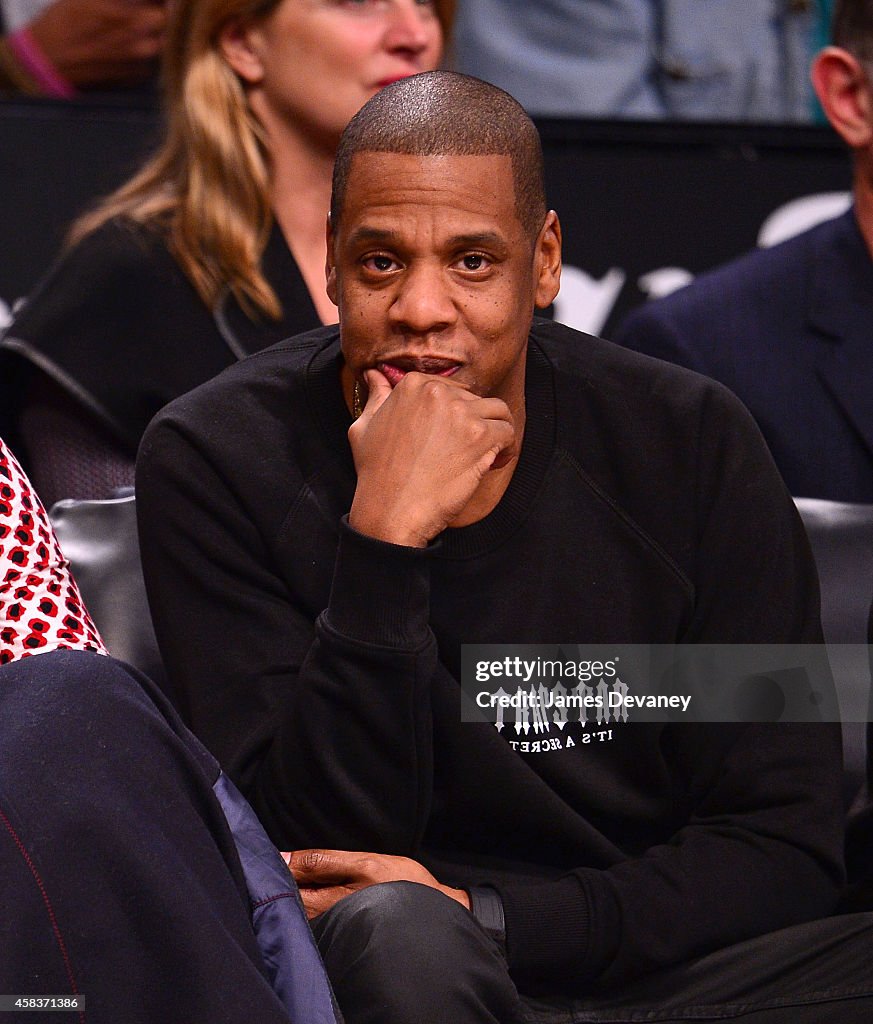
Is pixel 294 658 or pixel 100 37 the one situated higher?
pixel 100 37

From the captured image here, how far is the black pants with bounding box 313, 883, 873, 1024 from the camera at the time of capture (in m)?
1.47

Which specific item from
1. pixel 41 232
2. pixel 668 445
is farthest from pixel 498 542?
pixel 41 232

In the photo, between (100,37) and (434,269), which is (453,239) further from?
(100,37)

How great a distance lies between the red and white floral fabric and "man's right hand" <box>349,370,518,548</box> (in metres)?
0.31

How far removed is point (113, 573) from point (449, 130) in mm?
733

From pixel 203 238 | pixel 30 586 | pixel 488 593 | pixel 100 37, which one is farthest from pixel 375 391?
pixel 100 37

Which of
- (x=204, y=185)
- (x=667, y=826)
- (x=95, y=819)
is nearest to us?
(x=95, y=819)

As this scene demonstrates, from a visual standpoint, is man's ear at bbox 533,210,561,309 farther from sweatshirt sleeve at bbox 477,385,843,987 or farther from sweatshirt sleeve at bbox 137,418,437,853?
sweatshirt sleeve at bbox 137,418,437,853

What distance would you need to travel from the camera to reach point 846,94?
8.85 ft

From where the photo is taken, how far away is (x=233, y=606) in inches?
71.0

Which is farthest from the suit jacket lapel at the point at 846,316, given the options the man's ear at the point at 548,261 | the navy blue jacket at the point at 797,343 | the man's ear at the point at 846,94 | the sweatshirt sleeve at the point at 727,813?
the man's ear at the point at 548,261

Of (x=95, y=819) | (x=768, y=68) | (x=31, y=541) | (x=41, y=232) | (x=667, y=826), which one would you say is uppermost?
(x=768, y=68)

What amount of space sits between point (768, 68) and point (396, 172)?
190 centimetres

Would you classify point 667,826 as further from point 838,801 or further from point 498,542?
point 498,542
